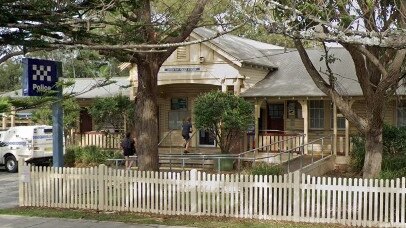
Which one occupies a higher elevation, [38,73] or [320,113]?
[38,73]

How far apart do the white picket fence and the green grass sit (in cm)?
18

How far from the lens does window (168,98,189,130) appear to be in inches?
1055

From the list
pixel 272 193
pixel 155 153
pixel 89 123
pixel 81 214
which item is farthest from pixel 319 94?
pixel 89 123

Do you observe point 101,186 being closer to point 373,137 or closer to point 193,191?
point 193,191

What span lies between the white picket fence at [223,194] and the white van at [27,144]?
10101 millimetres

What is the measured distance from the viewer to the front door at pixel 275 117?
83.3 feet

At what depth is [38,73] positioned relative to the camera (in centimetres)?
1374

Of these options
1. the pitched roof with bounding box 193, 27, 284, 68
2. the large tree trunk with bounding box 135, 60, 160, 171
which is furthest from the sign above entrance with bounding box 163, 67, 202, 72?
the large tree trunk with bounding box 135, 60, 160, 171

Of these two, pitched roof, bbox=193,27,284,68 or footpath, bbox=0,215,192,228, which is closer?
footpath, bbox=0,215,192,228

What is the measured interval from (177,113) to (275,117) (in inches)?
192

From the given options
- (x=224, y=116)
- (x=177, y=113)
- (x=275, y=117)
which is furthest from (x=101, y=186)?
(x=177, y=113)

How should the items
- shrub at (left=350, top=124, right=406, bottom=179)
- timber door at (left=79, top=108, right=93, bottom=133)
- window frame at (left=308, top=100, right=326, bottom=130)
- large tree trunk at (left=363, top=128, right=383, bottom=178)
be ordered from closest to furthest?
large tree trunk at (left=363, top=128, right=383, bottom=178) < shrub at (left=350, top=124, right=406, bottom=179) < window frame at (left=308, top=100, right=326, bottom=130) < timber door at (left=79, top=108, right=93, bottom=133)

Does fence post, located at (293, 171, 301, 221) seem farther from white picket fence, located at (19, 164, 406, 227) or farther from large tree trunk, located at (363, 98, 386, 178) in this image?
large tree trunk, located at (363, 98, 386, 178)

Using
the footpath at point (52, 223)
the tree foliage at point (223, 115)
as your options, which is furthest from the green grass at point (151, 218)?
the tree foliage at point (223, 115)
